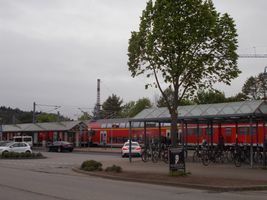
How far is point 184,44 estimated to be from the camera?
19.7m

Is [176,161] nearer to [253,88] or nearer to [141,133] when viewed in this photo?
[141,133]

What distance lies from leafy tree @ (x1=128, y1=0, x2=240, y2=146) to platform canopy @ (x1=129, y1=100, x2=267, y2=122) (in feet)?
16.5

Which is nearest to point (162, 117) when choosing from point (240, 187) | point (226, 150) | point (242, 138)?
point (226, 150)

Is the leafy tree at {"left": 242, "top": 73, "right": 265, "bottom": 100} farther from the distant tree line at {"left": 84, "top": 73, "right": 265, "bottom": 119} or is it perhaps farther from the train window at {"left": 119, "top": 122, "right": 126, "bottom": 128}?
the train window at {"left": 119, "top": 122, "right": 126, "bottom": 128}

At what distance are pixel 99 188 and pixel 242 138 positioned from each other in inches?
1238

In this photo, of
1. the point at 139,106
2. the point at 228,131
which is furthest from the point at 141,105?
the point at 228,131

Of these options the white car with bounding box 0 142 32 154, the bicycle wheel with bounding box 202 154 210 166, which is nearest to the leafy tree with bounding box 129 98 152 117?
the white car with bounding box 0 142 32 154

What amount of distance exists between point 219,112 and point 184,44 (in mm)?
8770

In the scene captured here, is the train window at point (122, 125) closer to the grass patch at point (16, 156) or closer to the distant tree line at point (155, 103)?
the distant tree line at point (155, 103)

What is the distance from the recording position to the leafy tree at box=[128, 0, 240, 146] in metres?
19.4

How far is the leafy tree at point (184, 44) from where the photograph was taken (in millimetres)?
19422

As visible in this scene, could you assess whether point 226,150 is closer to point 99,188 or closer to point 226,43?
point 226,43

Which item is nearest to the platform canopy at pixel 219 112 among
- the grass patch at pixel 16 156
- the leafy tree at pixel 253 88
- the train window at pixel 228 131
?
the grass patch at pixel 16 156

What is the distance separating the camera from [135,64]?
2166 cm
